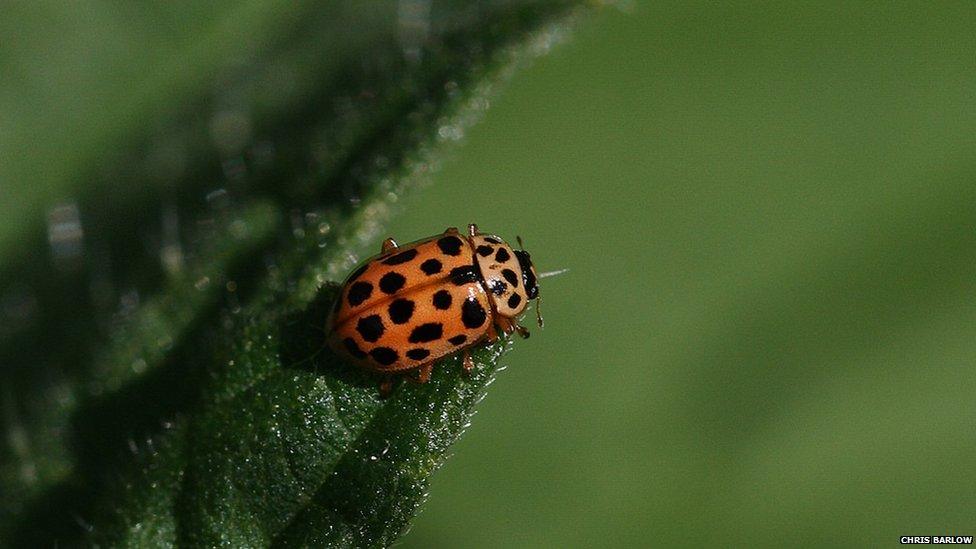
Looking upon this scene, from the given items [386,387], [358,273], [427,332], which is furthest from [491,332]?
[386,387]

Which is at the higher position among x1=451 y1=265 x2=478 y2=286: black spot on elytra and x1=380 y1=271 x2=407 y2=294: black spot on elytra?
x1=451 y1=265 x2=478 y2=286: black spot on elytra

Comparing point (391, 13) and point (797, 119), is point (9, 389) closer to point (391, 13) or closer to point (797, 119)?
point (391, 13)

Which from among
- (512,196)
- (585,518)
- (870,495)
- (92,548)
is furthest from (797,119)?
(92,548)

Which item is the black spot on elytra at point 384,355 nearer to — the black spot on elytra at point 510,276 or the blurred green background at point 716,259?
the black spot on elytra at point 510,276

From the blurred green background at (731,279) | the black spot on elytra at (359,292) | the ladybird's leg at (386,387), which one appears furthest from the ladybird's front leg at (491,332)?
the blurred green background at (731,279)

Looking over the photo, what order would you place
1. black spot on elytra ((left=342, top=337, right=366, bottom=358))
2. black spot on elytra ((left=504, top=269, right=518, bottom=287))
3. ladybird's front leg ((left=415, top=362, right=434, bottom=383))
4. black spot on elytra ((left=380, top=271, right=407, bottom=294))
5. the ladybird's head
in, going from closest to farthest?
ladybird's front leg ((left=415, top=362, right=434, bottom=383)) < black spot on elytra ((left=342, top=337, right=366, bottom=358)) < black spot on elytra ((left=380, top=271, right=407, bottom=294)) < black spot on elytra ((left=504, top=269, right=518, bottom=287)) < the ladybird's head

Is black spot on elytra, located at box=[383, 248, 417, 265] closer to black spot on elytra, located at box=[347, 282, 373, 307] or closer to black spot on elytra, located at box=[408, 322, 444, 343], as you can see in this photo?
black spot on elytra, located at box=[347, 282, 373, 307]

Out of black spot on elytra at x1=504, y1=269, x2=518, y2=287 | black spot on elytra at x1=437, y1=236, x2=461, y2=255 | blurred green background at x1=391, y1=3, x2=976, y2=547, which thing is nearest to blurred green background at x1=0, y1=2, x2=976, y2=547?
blurred green background at x1=391, y1=3, x2=976, y2=547
